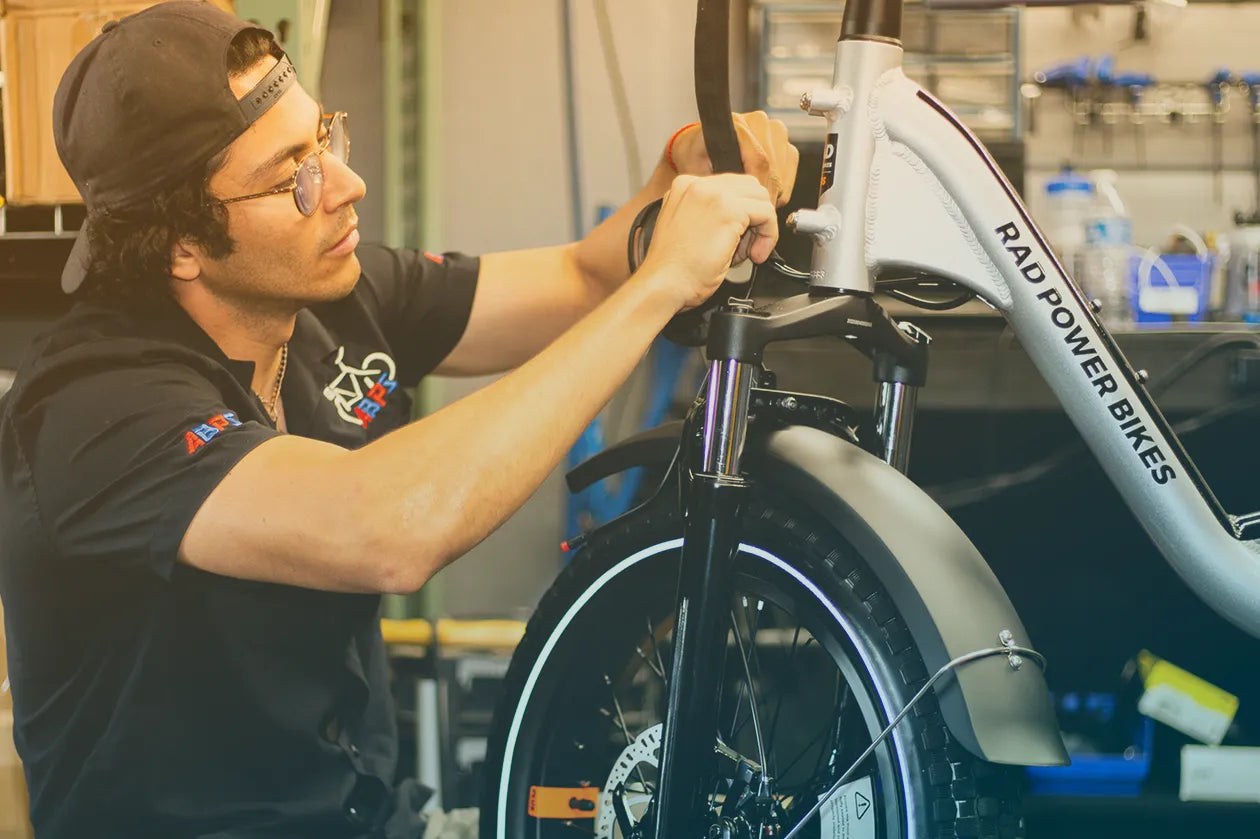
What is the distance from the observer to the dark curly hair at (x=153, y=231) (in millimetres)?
1020

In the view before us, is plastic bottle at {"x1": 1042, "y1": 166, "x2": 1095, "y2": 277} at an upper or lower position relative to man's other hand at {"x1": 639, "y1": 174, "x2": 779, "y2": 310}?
upper

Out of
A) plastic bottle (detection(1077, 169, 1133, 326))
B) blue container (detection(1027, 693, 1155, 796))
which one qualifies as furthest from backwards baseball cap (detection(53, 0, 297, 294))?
plastic bottle (detection(1077, 169, 1133, 326))

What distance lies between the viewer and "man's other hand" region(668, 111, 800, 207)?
981 mm

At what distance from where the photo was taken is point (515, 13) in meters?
2.27

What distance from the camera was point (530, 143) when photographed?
229 cm

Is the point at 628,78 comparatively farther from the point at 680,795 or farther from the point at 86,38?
the point at 680,795

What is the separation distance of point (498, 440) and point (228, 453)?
0.20 m

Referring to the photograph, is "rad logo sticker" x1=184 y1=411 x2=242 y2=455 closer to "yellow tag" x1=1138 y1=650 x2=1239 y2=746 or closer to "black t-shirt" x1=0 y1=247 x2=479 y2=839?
"black t-shirt" x1=0 y1=247 x2=479 y2=839

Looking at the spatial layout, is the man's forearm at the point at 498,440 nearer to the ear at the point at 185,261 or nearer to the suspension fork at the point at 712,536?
the suspension fork at the point at 712,536

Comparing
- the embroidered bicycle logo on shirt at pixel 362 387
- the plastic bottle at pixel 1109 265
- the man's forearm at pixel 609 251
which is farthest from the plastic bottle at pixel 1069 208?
the embroidered bicycle logo on shirt at pixel 362 387

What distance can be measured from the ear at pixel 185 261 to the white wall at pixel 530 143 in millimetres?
1222

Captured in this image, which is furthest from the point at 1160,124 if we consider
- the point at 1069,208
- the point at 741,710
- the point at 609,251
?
the point at 741,710

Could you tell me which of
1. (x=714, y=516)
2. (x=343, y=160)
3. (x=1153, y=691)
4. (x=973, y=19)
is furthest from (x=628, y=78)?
(x=714, y=516)

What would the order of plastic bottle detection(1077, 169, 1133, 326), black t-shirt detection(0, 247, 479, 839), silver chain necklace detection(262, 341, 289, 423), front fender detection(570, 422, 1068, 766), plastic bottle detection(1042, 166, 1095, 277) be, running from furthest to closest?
plastic bottle detection(1042, 166, 1095, 277)
plastic bottle detection(1077, 169, 1133, 326)
silver chain necklace detection(262, 341, 289, 423)
black t-shirt detection(0, 247, 479, 839)
front fender detection(570, 422, 1068, 766)
